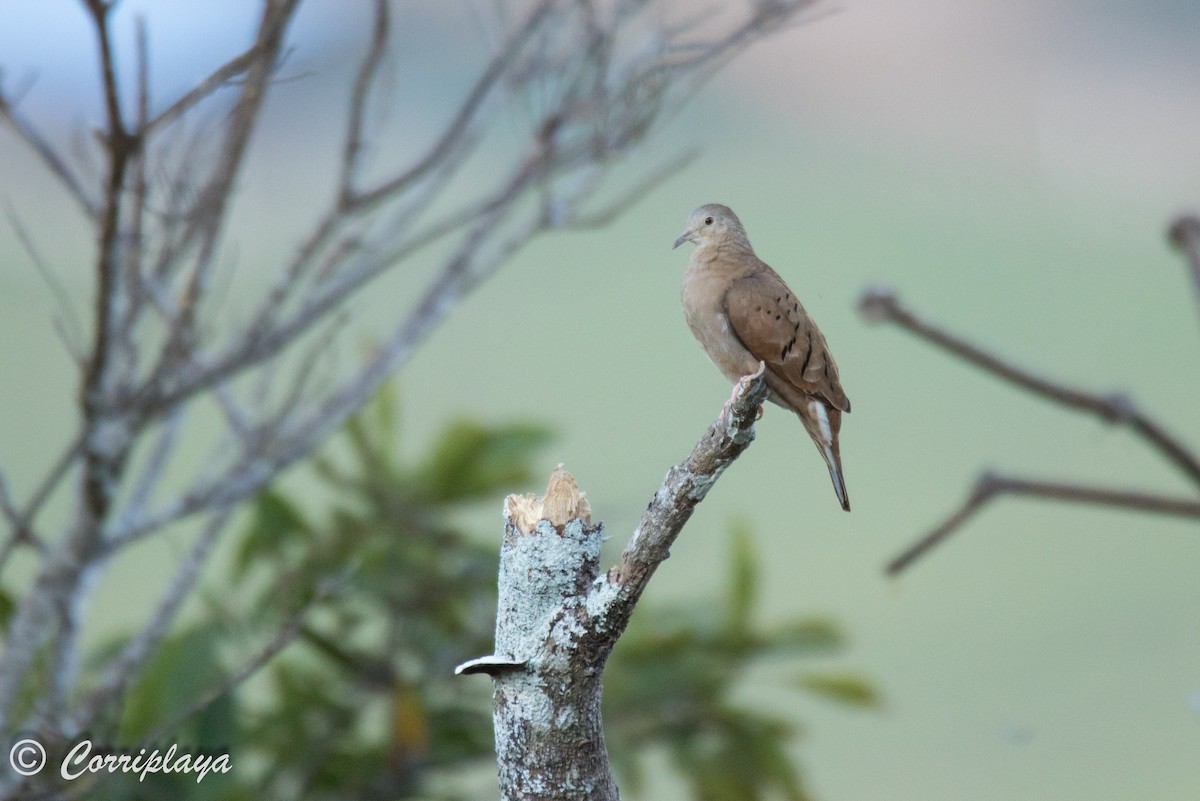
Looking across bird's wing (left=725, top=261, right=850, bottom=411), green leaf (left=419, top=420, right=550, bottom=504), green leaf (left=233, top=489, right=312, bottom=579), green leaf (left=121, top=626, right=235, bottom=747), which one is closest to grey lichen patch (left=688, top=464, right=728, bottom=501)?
bird's wing (left=725, top=261, right=850, bottom=411)

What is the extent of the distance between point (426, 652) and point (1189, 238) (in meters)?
3.14

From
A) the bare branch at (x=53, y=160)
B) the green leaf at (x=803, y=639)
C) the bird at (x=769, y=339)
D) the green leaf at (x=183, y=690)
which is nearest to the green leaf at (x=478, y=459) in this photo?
the green leaf at (x=183, y=690)

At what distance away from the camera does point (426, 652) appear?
3910 mm

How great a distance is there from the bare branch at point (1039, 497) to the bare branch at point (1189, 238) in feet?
0.86

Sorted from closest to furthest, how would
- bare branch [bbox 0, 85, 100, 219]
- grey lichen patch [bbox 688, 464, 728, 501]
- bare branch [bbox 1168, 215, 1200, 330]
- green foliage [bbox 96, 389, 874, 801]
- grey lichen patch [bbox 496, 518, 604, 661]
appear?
bare branch [bbox 1168, 215, 1200, 330] → grey lichen patch [bbox 688, 464, 728, 501] → grey lichen patch [bbox 496, 518, 604, 661] → bare branch [bbox 0, 85, 100, 219] → green foliage [bbox 96, 389, 874, 801]

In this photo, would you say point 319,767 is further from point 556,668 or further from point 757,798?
point 556,668

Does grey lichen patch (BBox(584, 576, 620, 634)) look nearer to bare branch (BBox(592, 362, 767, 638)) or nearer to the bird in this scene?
bare branch (BBox(592, 362, 767, 638))

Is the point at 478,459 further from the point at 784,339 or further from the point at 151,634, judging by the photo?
the point at 784,339

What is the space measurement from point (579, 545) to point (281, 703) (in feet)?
8.52

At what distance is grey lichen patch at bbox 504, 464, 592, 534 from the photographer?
1.57 meters

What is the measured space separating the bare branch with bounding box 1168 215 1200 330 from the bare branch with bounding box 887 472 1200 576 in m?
0.26

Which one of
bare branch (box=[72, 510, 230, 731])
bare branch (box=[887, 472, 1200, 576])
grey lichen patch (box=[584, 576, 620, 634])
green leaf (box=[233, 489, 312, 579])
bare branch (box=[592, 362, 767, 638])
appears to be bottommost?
bare branch (box=[887, 472, 1200, 576])

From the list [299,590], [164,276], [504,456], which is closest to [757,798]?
[504,456]

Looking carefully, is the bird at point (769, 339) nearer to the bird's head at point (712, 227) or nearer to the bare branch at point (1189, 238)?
the bird's head at point (712, 227)
